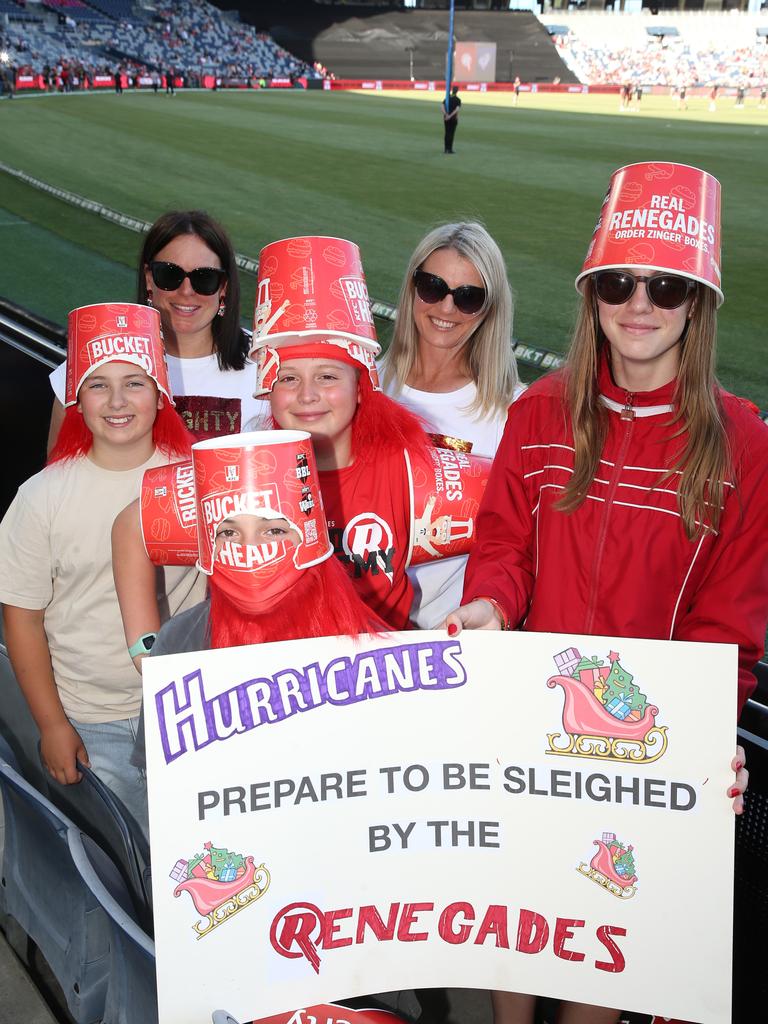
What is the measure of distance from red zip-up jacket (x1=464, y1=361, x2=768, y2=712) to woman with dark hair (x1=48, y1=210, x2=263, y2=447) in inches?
54.1

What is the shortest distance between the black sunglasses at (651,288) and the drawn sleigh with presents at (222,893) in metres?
1.35

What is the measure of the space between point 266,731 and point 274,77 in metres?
58.0

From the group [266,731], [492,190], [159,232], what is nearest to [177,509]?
[266,731]

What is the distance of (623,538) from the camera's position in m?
2.19

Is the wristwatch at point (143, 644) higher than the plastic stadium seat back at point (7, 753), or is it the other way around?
the wristwatch at point (143, 644)

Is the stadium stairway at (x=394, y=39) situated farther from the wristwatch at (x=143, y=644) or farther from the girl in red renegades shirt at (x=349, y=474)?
the wristwatch at (x=143, y=644)

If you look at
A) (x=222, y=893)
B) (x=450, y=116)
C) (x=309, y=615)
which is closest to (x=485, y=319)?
(x=309, y=615)

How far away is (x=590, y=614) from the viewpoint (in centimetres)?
223

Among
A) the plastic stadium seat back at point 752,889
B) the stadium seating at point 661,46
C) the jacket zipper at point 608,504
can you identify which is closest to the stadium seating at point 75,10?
the stadium seating at point 661,46

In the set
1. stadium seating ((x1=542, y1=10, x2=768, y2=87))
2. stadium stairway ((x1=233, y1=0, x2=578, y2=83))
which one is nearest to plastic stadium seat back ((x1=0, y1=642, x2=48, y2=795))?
stadium stairway ((x1=233, y1=0, x2=578, y2=83))

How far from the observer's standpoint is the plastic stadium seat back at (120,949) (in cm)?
198

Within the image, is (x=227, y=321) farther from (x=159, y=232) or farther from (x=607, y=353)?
(x=607, y=353)

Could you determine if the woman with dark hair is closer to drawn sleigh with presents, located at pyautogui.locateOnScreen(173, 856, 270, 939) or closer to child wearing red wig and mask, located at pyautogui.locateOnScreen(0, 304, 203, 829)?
child wearing red wig and mask, located at pyautogui.locateOnScreen(0, 304, 203, 829)

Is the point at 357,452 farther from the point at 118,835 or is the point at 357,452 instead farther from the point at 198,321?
the point at 198,321
